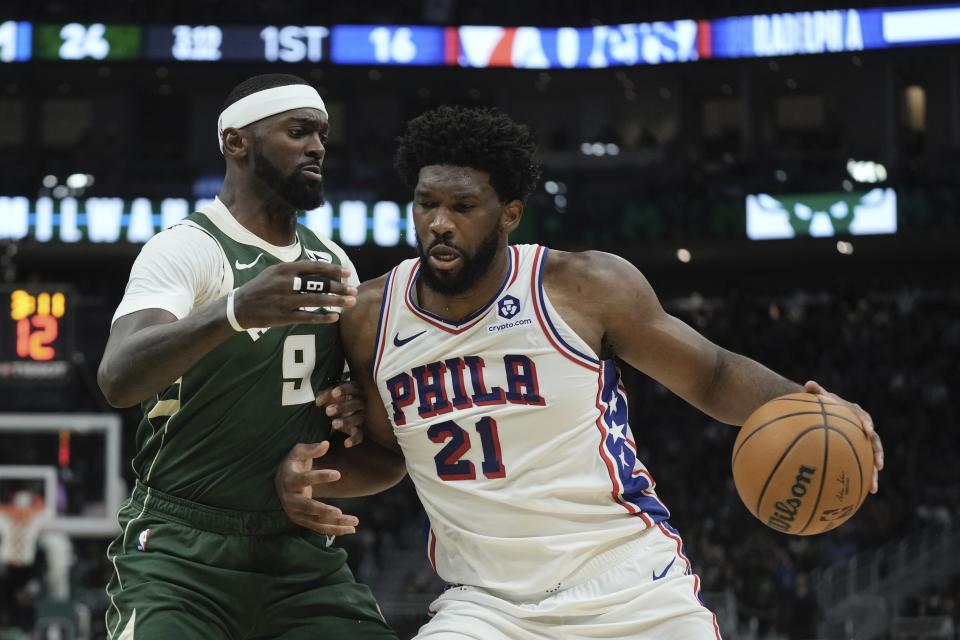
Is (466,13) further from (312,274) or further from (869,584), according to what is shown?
(312,274)

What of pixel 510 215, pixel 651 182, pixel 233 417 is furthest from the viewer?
pixel 651 182

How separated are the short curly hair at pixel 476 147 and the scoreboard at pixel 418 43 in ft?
58.6

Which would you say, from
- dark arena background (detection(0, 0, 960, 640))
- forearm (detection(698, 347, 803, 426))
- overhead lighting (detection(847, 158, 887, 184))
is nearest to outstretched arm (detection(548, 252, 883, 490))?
forearm (detection(698, 347, 803, 426))

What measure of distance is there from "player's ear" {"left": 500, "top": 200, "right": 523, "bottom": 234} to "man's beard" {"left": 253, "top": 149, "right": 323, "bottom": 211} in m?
0.61

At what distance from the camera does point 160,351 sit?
369 centimetres

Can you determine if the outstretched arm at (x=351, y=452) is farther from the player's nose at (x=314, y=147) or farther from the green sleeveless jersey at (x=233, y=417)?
the player's nose at (x=314, y=147)

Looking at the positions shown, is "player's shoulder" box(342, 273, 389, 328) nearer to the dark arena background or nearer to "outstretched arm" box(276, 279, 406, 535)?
"outstretched arm" box(276, 279, 406, 535)

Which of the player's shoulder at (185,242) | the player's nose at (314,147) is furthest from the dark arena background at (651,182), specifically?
the player's shoulder at (185,242)

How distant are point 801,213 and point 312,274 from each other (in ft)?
58.9

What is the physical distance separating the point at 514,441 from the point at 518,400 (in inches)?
5.0

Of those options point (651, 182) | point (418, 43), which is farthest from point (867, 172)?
point (418, 43)

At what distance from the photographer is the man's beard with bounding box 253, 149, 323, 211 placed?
14.6 ft

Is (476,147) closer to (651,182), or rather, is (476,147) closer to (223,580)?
(223,580)

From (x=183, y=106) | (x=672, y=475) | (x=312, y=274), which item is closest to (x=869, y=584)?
(x=672, y=475)
